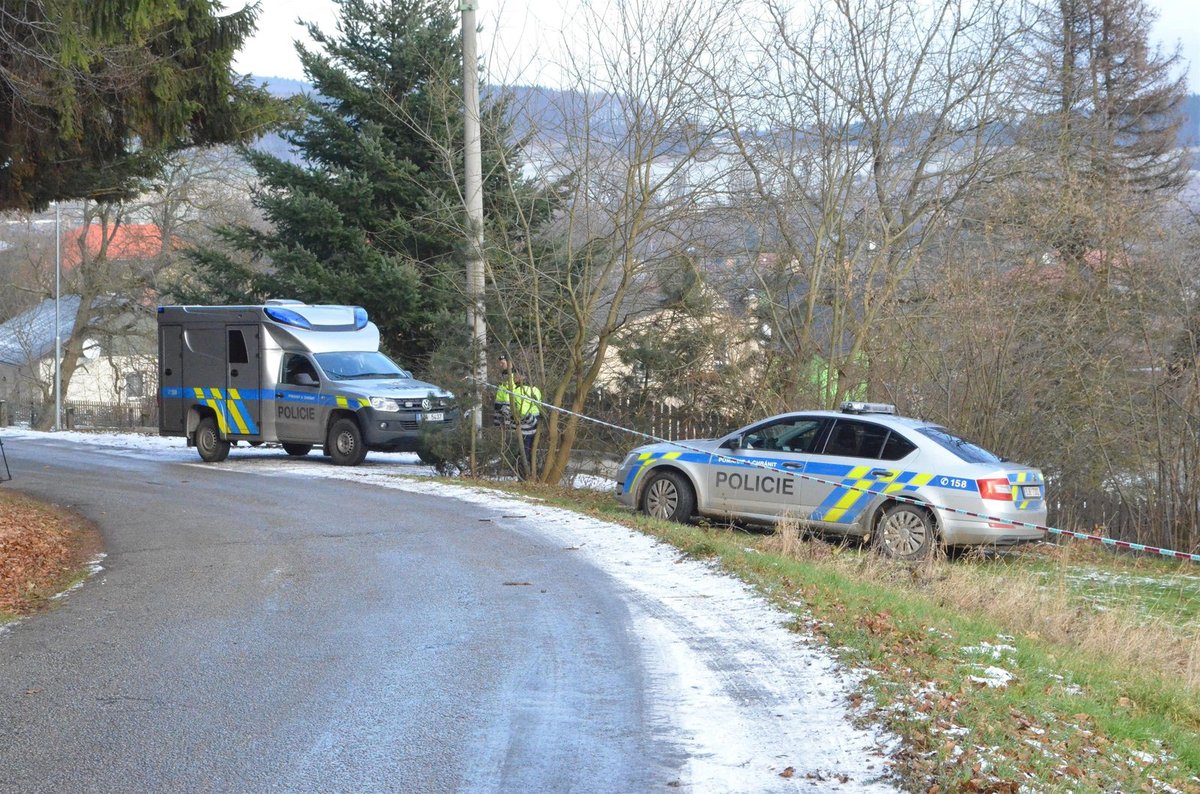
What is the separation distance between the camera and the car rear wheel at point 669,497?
584 inches

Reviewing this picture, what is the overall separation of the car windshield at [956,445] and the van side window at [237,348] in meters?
13.0

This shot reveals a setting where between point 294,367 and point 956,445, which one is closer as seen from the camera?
point 956,445

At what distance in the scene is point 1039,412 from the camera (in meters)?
17.7

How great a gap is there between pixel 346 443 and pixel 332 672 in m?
14.6

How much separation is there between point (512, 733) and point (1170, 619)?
7.60 meters

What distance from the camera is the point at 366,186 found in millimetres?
29156

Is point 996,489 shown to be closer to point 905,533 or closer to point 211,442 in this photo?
point 905,533

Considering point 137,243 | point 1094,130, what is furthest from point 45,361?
point 1094,130

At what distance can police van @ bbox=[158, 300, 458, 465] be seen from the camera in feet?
68.7

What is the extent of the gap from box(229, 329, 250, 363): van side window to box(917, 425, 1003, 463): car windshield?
42.8 ft

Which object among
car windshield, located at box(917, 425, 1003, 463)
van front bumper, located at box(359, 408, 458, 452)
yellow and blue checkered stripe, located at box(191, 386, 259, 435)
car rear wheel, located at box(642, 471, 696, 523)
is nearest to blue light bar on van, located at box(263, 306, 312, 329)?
yellow and blue checkered stripe, located at box(191, 386, 259, 435)

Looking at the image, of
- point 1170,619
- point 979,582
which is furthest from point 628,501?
point 1170,619

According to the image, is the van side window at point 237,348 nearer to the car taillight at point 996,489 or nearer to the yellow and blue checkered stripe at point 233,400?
the yellow and blue checkered stripe at point 233,400

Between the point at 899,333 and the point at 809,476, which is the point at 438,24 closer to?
the point at 899,333
